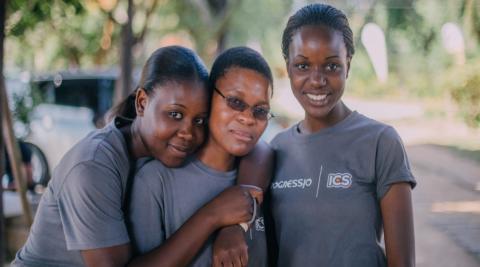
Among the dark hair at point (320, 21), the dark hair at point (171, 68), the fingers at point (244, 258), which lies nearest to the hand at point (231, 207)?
the fingers at point (244, 258)

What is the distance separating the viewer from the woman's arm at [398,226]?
1.87 metres

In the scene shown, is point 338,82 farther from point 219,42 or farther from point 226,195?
point 219,42

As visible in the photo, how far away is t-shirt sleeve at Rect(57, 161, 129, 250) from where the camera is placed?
1.69m

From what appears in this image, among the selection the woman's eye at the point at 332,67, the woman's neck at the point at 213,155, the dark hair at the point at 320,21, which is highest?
the dark hair at the point at 320,21

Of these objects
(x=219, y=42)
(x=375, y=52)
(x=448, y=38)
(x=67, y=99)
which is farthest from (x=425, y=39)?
(x=67, y=99)

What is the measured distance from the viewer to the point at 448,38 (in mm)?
12883

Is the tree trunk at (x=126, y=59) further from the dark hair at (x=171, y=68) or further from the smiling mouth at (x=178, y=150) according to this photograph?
the smiling mouth at (x=178, y=150)

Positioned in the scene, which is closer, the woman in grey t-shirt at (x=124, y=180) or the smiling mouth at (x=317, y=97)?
the woman in grey t-shirt at (x=124, y=180)

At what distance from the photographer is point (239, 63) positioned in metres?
1.92

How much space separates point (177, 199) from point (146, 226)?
0.44ft

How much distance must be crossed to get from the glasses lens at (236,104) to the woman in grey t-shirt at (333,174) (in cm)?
29

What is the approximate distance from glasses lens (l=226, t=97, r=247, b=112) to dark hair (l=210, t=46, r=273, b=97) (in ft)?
0.30

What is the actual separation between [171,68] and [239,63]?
228 mm

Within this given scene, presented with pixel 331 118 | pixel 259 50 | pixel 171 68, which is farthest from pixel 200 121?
pixel 259 50
